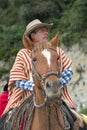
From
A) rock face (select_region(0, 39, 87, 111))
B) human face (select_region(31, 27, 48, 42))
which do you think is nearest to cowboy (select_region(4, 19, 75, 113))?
human face (select_region(31, 27, 48, 42))

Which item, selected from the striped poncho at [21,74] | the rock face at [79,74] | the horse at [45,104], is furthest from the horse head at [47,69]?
the rock face at [79,74]

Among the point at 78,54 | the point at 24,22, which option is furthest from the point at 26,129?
the point at 24,22

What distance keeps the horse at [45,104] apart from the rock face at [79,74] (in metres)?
14.2

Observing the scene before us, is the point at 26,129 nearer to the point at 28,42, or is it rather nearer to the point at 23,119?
the point at 23,119

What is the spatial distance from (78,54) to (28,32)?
15.6 metres

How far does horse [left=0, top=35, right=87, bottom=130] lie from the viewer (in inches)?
288

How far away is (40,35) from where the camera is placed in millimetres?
8875

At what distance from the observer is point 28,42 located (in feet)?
26.3

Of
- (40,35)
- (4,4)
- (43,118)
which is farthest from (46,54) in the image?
(4,4)

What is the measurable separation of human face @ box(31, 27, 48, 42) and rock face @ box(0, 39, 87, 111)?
45.3 ft

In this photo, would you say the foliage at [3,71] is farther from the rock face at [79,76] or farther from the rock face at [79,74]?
the rock face at [79,76]

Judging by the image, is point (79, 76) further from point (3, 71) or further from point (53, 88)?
point (53, 88)

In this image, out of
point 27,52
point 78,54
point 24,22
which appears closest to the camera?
point 27,52

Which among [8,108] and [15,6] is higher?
[15,6]
